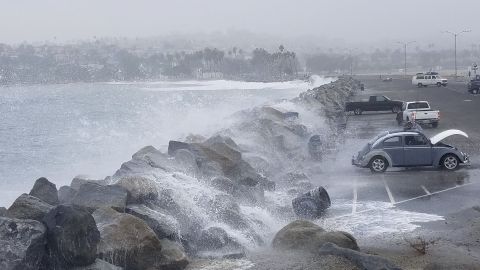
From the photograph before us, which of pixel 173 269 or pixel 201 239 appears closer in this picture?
pixel 173 269

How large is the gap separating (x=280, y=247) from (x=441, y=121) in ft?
100

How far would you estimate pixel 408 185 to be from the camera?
2097cm

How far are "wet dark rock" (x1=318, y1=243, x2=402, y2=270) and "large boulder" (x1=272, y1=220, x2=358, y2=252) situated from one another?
0.32 metres

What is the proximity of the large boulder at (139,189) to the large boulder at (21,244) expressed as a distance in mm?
3488

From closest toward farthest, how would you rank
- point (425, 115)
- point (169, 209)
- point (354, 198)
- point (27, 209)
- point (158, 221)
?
point (27, 209) → point (158, 221) → point (169, 209) → point (354, 198) → point (425, 115)

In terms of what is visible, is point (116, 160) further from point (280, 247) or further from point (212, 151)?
point (280, 247)

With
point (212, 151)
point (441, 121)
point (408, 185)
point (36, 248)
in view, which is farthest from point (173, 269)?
point (441, 121)

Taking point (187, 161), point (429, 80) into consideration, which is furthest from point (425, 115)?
point (429, 80)

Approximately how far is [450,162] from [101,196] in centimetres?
1402

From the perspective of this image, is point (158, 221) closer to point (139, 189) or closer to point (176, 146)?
point (139, 189)

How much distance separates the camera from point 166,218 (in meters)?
13.6

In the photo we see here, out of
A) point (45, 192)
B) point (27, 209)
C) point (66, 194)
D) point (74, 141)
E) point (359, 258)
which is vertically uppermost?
point (27, 209)

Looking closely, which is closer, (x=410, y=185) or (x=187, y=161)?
(x=187, y=161)

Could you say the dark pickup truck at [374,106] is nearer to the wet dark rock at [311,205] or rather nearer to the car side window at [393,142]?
the car side window at [393,142]
